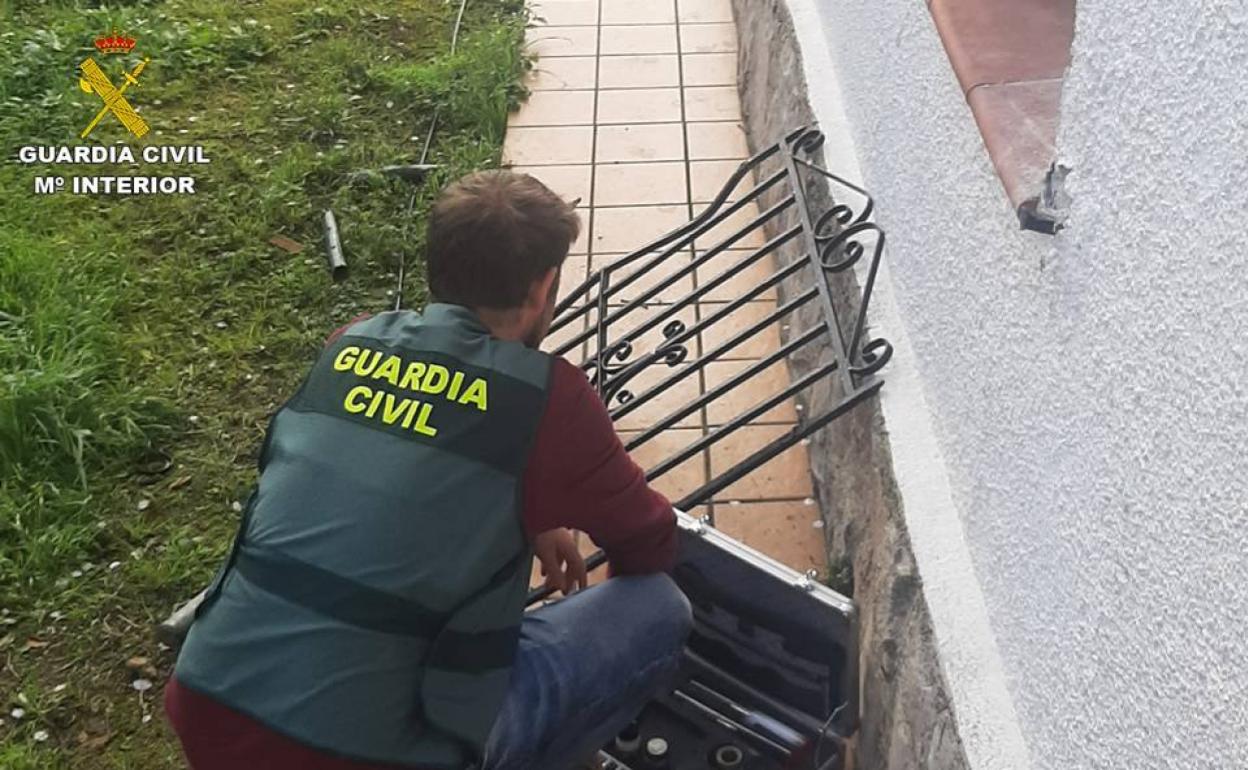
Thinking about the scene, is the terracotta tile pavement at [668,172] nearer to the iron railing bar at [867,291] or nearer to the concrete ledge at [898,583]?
the concrete ledge at [898,583]

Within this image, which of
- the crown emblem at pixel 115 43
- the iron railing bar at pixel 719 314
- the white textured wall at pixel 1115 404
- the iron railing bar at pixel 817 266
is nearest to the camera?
the white textured wall at pixel 1115 404

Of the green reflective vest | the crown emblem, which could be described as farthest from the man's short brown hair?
the crown emblem

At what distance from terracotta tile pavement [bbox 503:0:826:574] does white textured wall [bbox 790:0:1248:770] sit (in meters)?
0.89

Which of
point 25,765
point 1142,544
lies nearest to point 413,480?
point 1142,544

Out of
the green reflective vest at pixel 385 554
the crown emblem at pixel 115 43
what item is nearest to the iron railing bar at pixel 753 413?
the green reflective vest at pixel 385 554

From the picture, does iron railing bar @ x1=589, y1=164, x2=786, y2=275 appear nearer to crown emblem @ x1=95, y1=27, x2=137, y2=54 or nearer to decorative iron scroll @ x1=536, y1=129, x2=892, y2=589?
decorative iron scroll @ x1=536, y1=129, x2=892, y2=589

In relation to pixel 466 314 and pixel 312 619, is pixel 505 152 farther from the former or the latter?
pixel 312 619

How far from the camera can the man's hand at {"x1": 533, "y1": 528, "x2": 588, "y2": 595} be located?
210cm

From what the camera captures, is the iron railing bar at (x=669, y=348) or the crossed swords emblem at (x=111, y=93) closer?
the iron railing bar at (x=669, y=348)

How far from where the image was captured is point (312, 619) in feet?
5.20

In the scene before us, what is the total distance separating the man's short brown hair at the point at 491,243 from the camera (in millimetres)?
1784

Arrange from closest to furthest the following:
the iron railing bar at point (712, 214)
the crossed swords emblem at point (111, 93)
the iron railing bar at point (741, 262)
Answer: the iron railing bar at point (741, 262) → the iron railing bar at point (712, 214) → the crossed swords emblem at point (111, 93)

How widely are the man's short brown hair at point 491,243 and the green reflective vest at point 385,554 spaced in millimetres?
106

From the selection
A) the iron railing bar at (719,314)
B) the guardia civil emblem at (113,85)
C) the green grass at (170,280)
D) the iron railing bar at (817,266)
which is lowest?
the green grass at (170,280)
